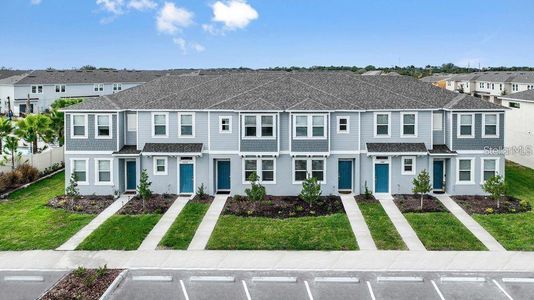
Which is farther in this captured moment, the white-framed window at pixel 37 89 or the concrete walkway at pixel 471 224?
the white-framed window at pixel 37 89

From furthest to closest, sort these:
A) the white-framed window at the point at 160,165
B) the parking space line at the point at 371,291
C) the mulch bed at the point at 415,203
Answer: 1. the white-framed window at the point at 160,165
2. the mulch bed at the point at 415,203
3. the parking space line at the point at 371,291

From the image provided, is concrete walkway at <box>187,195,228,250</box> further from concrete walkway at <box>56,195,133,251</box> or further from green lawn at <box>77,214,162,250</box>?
concrete walkway at <box>56,195,133,251</box>

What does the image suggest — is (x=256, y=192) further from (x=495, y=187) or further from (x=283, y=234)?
(x=495, y=187)

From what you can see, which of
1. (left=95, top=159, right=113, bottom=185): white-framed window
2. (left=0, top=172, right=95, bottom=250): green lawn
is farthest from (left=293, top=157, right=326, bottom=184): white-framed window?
(left=0, top=172, right=95, bottom=250): green lawn


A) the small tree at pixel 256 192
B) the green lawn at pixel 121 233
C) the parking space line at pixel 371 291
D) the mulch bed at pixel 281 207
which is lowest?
the parking space line at pixel 371 291

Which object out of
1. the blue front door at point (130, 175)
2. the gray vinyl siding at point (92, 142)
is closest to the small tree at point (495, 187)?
the blue front door at point (130, 175)

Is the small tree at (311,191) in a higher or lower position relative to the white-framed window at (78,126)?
lower

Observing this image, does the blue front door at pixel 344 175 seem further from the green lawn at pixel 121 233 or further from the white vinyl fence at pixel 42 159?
the white vinyl fence at pixel 42 159
